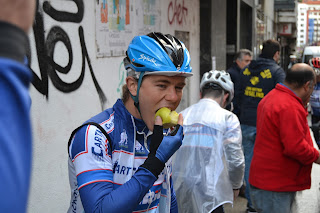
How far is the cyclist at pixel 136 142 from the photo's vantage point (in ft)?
5.22

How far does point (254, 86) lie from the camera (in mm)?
5957

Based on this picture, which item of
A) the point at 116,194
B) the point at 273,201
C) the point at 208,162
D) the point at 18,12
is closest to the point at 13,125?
the point at 18,12

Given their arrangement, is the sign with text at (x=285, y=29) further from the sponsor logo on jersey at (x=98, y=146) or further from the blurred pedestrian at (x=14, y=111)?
the blurred pedestrian at (x=14, y=111)

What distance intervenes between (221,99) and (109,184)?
246 centimetres

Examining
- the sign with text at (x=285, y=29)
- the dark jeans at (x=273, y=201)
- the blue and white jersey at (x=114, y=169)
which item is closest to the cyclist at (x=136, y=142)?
the blue and white jersey at (x=114, y=169)

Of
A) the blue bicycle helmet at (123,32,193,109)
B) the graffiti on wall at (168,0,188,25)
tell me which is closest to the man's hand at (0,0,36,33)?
the blue bicycle helmet at (123,32,193,109)

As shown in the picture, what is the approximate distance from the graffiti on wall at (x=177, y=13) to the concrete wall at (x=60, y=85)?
2955 millimetres

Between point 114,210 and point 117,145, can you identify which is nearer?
point 114,210

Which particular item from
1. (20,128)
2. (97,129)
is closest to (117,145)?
(97,129)

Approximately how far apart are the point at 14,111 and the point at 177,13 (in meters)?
7.92

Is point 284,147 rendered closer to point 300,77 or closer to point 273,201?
point 273,201

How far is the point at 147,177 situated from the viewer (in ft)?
5.20

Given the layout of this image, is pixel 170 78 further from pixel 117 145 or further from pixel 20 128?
pixel 20 128

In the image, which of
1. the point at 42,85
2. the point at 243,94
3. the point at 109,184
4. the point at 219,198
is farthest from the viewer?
the point at 243,94
